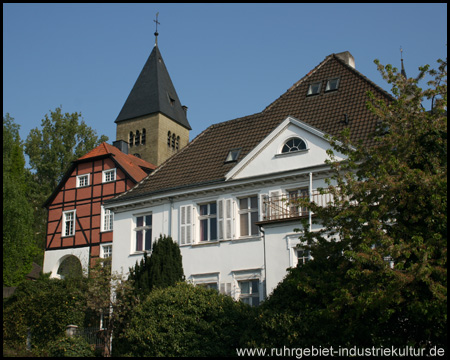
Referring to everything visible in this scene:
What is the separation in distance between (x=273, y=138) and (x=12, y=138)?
21.8m

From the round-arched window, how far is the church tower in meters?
35.4

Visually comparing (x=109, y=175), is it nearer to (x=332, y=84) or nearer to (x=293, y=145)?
(x=332, y=84)

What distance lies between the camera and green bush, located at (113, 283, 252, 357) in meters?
16.3

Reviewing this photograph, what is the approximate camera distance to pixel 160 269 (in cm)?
2102

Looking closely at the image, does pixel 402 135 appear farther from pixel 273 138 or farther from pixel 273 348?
pixel 273 138

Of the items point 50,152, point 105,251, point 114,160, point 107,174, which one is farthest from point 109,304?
point 50,152

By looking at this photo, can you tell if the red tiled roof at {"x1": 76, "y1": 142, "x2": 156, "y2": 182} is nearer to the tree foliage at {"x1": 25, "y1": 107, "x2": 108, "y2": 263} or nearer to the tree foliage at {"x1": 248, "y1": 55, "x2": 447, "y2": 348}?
the tree foliage at {"x1": 25, "y1": 107, "x2": 108, "y2": 263}

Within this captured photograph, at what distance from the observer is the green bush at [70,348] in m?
18.5

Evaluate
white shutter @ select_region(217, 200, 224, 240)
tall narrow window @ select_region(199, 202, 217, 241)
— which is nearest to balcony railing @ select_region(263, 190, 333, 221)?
white shutter @ select_region(217, 200, 224, 240)

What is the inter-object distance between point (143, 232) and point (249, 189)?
5426 mm

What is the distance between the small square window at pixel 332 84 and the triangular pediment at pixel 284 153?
3.32 metres

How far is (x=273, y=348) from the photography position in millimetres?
13883

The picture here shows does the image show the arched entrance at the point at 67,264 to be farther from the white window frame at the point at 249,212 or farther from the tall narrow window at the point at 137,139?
the tall narrow window at the point at 137,139

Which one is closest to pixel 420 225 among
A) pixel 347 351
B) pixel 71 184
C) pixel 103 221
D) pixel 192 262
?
pixel 347 351
